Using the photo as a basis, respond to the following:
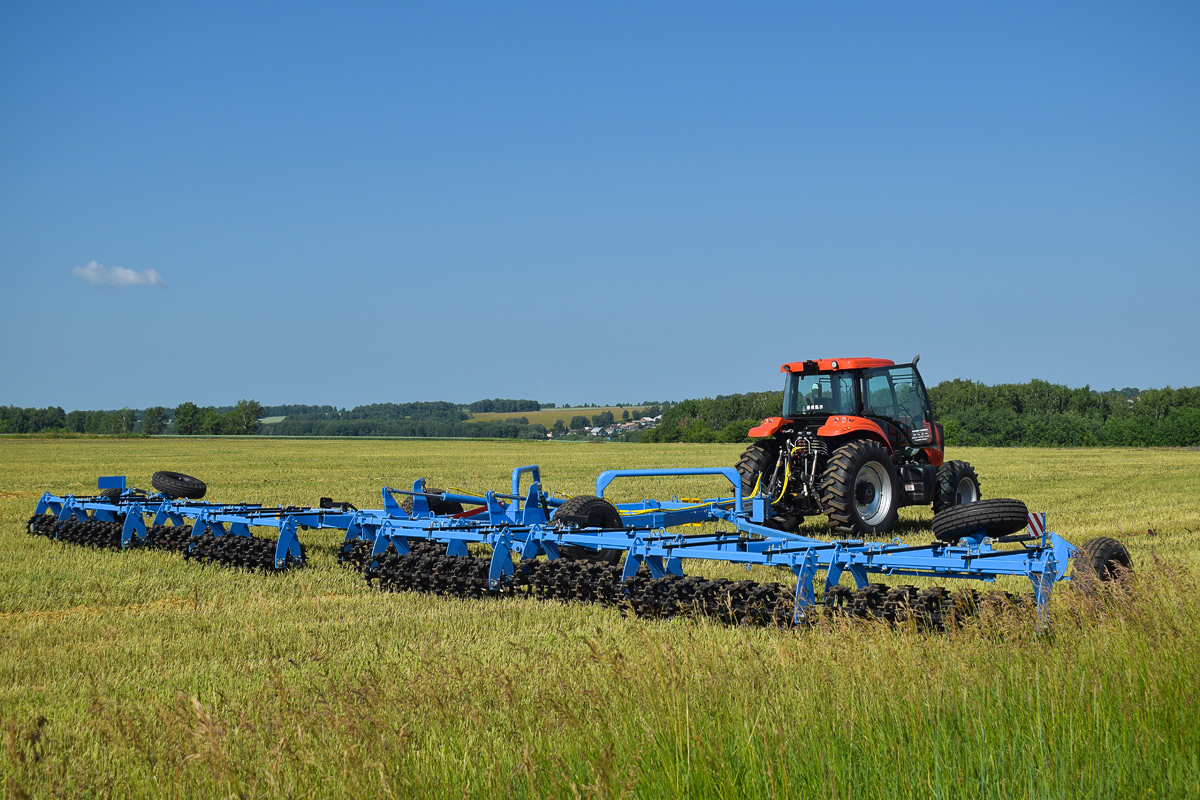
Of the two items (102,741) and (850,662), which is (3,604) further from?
(850,662)

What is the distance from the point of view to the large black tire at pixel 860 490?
10.3 metres

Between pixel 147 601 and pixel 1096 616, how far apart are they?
6665 millimetres

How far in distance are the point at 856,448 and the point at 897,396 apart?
67.9 inches

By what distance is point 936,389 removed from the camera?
3214 inches

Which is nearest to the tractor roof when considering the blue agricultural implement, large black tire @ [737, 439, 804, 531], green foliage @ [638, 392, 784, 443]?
large black tire @ [737, 439, 804, 531]

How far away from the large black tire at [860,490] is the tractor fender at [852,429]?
175mm

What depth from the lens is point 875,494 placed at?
11156 millimetres

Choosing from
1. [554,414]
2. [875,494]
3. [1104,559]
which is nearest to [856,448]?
[875,494]

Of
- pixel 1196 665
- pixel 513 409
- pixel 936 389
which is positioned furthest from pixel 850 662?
pixel 513 409

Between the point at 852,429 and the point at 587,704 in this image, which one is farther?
the point at 852,429

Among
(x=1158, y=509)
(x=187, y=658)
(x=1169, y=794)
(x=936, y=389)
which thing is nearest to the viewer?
(x=1169, y=794)

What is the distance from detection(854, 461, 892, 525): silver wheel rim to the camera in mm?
10992

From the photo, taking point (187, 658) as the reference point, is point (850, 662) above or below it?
above

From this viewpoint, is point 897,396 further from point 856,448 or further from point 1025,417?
point 1025,417
